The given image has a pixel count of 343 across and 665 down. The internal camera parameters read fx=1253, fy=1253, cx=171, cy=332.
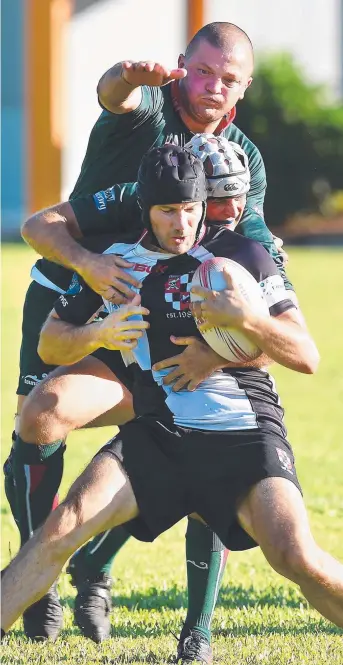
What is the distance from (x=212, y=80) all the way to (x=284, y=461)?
1583 mm

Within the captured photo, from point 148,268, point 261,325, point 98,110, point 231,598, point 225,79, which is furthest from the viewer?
point 98,110

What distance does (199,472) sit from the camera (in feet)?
14.0

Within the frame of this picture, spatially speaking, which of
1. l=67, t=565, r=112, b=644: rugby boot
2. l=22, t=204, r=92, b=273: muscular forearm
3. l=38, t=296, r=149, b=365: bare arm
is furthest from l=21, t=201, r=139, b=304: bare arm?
l=67, t=565, r=112, b=644: rugby boot

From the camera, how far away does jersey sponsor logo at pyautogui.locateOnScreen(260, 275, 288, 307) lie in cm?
427

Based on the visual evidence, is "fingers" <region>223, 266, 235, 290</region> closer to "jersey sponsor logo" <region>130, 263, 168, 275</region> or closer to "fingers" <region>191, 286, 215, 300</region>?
"fingers" <region>191, 286, 215, 300</region>

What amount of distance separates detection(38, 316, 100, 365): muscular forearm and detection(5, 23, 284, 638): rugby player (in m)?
0.33

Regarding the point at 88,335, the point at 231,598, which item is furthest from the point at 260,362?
the point at 231,598

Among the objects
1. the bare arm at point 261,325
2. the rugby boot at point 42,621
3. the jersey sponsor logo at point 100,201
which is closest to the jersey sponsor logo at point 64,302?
the jersey sponsor logo at point 100,201

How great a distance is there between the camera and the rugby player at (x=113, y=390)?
4.47 m

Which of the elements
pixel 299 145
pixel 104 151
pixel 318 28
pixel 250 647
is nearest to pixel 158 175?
pixel 104 151

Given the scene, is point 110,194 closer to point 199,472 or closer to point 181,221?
point 181,221

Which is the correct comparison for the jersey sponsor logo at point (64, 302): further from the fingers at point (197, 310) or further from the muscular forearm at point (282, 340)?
the muscular forearm at point (282, 340)

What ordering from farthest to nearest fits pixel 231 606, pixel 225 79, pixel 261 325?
1. pixel 231 606
2. pixel 225 79
3. pixel 261 325

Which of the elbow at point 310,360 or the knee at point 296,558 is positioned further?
the elbow at point 310,360
